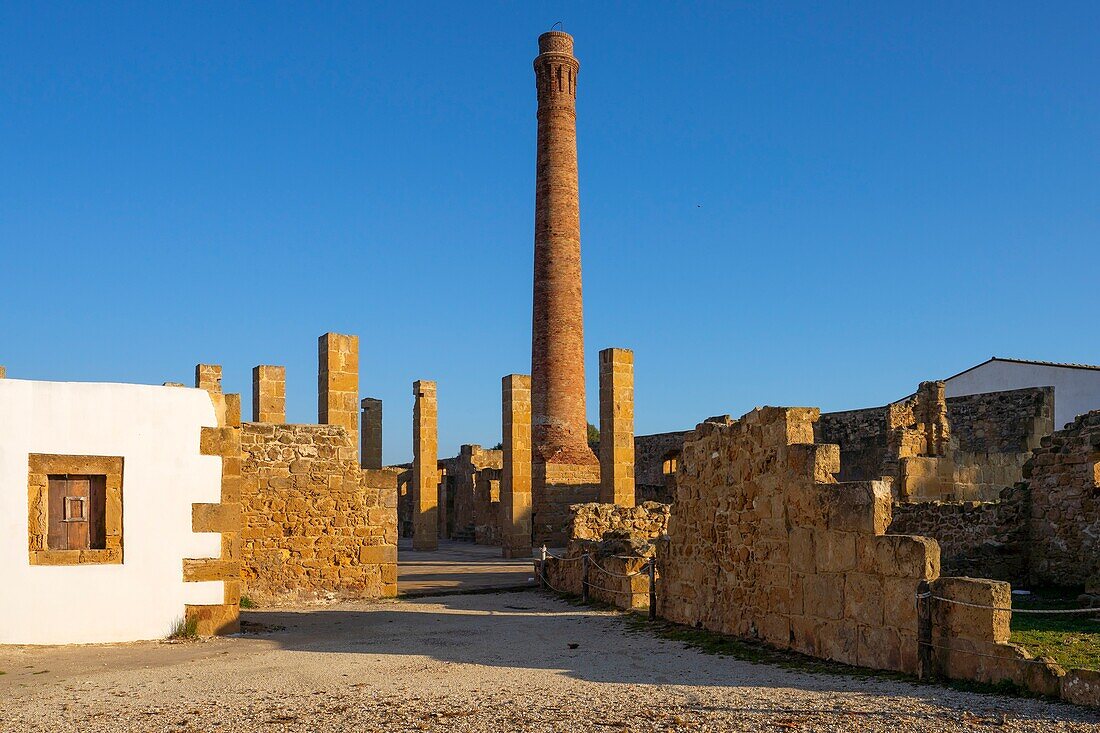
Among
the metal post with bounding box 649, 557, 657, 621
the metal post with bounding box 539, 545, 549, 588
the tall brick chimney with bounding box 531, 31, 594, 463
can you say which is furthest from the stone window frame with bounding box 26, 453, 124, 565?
the tall brick chimney with bounding box 531, 31, 594, 463

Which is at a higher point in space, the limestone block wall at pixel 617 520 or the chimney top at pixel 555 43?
the chimney top at pixel 555 43

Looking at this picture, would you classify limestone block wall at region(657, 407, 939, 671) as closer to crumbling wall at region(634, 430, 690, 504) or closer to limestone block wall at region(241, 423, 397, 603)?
limestone block wall at region(241, 423, 397, 603)

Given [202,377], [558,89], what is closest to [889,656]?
[202,377]

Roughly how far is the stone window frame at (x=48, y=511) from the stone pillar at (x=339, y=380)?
593 cm

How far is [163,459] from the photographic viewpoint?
35.9ft

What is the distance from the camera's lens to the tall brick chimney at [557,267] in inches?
1169

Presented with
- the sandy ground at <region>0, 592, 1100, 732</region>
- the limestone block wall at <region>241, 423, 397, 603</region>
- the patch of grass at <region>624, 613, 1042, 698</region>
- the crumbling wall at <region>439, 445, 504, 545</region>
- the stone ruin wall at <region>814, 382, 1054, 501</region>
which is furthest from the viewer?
the crumbling wall at <region>439, 445, 504, 545</region>

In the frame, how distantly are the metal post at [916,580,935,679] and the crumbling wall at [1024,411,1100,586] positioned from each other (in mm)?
6982

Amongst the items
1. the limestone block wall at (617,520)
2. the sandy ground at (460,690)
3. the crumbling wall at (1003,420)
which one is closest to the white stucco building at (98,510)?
the sandy ground at (460,690)

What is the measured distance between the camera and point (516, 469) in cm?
2314

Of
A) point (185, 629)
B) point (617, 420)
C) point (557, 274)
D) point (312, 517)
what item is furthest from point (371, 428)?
point (185, 629)

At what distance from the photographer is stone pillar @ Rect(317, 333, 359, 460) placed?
1664 centimetres

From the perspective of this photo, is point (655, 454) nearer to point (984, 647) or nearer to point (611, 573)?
point (611, 573)

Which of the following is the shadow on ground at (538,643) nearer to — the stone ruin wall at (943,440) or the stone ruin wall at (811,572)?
the stone ruin wall at (811,572)
